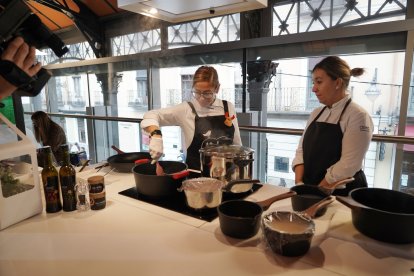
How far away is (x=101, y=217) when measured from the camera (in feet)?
3.33

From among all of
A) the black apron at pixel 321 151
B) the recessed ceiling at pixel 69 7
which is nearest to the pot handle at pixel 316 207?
the black apron at pixel 321 151

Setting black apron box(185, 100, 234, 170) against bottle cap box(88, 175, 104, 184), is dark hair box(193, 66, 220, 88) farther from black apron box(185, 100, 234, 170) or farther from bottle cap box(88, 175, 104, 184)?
bottle cap box(88, 175, 104, 184)

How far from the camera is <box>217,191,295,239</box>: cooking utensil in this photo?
82cm

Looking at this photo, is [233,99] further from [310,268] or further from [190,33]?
[310,268]

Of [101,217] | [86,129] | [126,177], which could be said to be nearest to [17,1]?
[101,217]

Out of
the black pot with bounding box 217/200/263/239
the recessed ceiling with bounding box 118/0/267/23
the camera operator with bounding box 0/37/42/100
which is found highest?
the recessed ceiling with bounding box 118/0/267/23

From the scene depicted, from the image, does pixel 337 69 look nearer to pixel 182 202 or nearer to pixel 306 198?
pixel 306 198

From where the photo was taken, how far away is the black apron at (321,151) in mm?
1544

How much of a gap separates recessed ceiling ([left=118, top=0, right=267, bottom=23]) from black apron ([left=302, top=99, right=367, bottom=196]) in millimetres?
743

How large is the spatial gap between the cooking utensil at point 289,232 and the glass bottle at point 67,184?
717mm

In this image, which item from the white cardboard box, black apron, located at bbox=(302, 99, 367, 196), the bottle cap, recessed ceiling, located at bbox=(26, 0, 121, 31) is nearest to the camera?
the white cardboard box

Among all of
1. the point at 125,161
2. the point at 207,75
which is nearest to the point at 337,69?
the point at 207,75

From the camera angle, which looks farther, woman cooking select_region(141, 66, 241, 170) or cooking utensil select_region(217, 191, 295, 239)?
woman cooking select_region(141, 66, 241, 170)

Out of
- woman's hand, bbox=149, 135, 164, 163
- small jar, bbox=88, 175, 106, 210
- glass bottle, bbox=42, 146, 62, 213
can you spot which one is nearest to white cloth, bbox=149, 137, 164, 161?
woman's hand, bbox=149, 135, 164, 163
